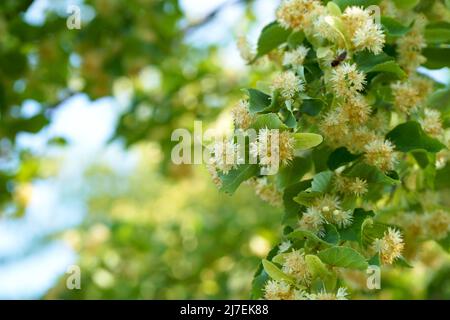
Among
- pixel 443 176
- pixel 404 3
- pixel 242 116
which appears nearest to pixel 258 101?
pixel 242 116

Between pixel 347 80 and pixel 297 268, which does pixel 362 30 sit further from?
pixel 297 268

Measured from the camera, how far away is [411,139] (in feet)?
4.71

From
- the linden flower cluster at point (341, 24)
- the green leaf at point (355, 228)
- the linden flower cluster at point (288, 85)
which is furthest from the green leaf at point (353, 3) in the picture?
the green leaf at point (355, 228)

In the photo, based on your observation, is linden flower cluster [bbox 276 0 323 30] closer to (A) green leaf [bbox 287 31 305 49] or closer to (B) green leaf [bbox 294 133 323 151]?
(A) green leaf [bbox 287 31 305 49]

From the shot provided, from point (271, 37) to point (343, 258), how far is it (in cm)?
61

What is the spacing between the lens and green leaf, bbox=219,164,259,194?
126 centimetres

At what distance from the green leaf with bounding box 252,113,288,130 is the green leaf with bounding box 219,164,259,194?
9cm

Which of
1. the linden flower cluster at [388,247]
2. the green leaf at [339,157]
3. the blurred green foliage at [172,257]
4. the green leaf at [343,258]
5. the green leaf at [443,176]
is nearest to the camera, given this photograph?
the green leaf at [343,258]

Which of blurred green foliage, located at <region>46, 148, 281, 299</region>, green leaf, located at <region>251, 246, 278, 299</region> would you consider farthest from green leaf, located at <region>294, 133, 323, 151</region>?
blurred green foliage, located at <region>46, 148, 281, 299</region>

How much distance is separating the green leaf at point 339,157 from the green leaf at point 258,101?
0.57 feet

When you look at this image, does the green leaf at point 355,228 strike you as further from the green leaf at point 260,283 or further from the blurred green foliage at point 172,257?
the blurred green foliage at point 172,257

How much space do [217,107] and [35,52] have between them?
93 centimetres

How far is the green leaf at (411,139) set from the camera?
1.42m

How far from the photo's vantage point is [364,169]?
1.36 m
